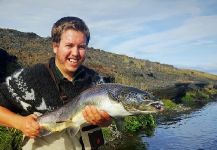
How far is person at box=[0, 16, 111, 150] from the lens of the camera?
5.17 m

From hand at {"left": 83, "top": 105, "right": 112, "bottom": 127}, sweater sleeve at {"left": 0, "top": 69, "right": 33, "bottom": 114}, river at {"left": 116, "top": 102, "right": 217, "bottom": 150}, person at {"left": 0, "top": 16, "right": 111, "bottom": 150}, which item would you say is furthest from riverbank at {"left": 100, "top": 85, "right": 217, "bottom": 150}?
sweater sleeve at {"left": 0, "top": 69, "right": 33, "bottom": 114}

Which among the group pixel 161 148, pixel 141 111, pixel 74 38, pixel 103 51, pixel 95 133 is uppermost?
pixel 103 51

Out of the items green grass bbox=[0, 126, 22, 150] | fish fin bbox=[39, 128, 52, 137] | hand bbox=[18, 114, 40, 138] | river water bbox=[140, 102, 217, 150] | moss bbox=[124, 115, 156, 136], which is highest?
hand bbox=[18, 114, 40, 138]

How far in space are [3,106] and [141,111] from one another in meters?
1.91

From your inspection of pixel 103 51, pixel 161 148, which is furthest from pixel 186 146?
pixel 103 51

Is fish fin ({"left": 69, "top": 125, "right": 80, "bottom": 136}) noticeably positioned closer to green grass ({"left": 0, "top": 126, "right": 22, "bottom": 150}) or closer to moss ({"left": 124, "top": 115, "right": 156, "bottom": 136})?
green grass ({"left": 0, "top": 126, "right": 22, "bottom": 150})

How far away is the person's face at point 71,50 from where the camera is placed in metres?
5.15

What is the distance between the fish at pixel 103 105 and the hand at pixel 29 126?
4.1 inches

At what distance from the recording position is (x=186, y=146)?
23.6 m

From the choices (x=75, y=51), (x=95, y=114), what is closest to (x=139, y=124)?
(x=75, y=51)

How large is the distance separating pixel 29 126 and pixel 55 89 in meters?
0.64

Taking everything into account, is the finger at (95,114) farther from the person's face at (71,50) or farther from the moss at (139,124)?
the moss at (139,124)

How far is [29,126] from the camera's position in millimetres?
4977

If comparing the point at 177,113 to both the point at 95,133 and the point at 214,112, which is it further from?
the point at 95,133
